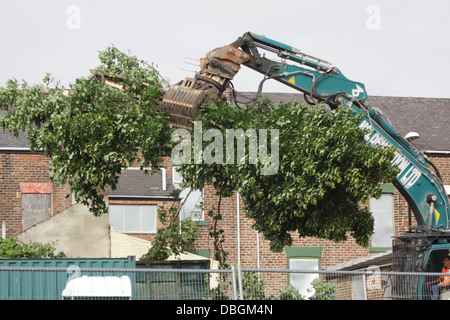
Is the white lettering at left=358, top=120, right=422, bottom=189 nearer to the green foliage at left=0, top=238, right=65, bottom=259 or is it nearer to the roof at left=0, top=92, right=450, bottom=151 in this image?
the green foliage at left=0, top=238, right=65, bottom=259

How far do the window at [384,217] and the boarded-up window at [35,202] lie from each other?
14.3 m

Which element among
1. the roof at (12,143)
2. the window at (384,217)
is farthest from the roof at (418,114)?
the roof at (12,143)

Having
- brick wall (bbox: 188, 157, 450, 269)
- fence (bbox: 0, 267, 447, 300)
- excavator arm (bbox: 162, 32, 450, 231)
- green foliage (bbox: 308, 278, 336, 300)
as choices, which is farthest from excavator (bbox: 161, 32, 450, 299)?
brick wall (bbox: 188, 157, 450, 269)

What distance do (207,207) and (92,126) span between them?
13496mm

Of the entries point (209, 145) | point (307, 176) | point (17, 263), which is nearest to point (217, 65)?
point (209, 145)

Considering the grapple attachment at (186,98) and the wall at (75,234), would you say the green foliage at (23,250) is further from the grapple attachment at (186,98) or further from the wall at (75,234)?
the grapple attachment at (186,98)

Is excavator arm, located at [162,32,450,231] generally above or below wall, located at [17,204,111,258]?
above

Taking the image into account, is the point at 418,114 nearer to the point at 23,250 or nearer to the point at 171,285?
the point at 23,250

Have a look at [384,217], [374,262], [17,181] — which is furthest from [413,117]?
[17,181]

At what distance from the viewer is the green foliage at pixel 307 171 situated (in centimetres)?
1691

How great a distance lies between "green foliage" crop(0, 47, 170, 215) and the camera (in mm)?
17422

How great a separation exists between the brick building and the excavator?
42.4 feet

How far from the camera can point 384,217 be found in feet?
103
